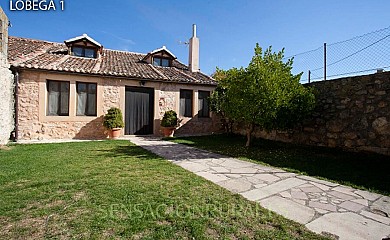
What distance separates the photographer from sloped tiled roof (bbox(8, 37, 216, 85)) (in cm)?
912

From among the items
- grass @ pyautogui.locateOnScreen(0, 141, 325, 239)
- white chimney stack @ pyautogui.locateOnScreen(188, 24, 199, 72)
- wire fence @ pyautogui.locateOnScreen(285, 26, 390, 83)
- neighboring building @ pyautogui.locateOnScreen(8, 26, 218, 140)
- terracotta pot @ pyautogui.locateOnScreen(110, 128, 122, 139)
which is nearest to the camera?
grass @ pyautogui.locateOnScreen(0, 141, 325, 239)

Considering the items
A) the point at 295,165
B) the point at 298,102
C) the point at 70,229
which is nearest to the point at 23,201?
the point at 70,229

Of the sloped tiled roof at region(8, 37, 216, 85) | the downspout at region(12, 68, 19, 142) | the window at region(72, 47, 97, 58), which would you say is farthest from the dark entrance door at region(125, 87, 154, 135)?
the downspout at region(12, 68, 19, 142)

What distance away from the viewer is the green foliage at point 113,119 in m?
9.52

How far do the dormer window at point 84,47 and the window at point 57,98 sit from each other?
9.26 ft

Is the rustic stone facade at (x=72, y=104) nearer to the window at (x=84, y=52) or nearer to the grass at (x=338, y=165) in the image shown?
the window at (x=84, y=52)

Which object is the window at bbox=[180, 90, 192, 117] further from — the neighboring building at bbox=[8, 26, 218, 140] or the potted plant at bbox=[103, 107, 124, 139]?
the potted plant at bbox=[103, 107, 124, 139]

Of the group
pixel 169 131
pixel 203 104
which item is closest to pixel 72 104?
pixel 169 131

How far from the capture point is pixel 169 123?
10.7 m

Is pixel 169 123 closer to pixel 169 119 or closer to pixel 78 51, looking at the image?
pixel 169 119

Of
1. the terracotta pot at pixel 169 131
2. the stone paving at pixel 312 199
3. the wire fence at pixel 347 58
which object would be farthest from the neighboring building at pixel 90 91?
the stone paving at pixel 312 199

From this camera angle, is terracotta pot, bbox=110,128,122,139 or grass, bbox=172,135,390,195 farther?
terracotta pot, bbox=110,128,122,139

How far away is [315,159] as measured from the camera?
5707mm

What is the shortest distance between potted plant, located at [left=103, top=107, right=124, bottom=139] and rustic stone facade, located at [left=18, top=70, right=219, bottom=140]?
21.3 inches
